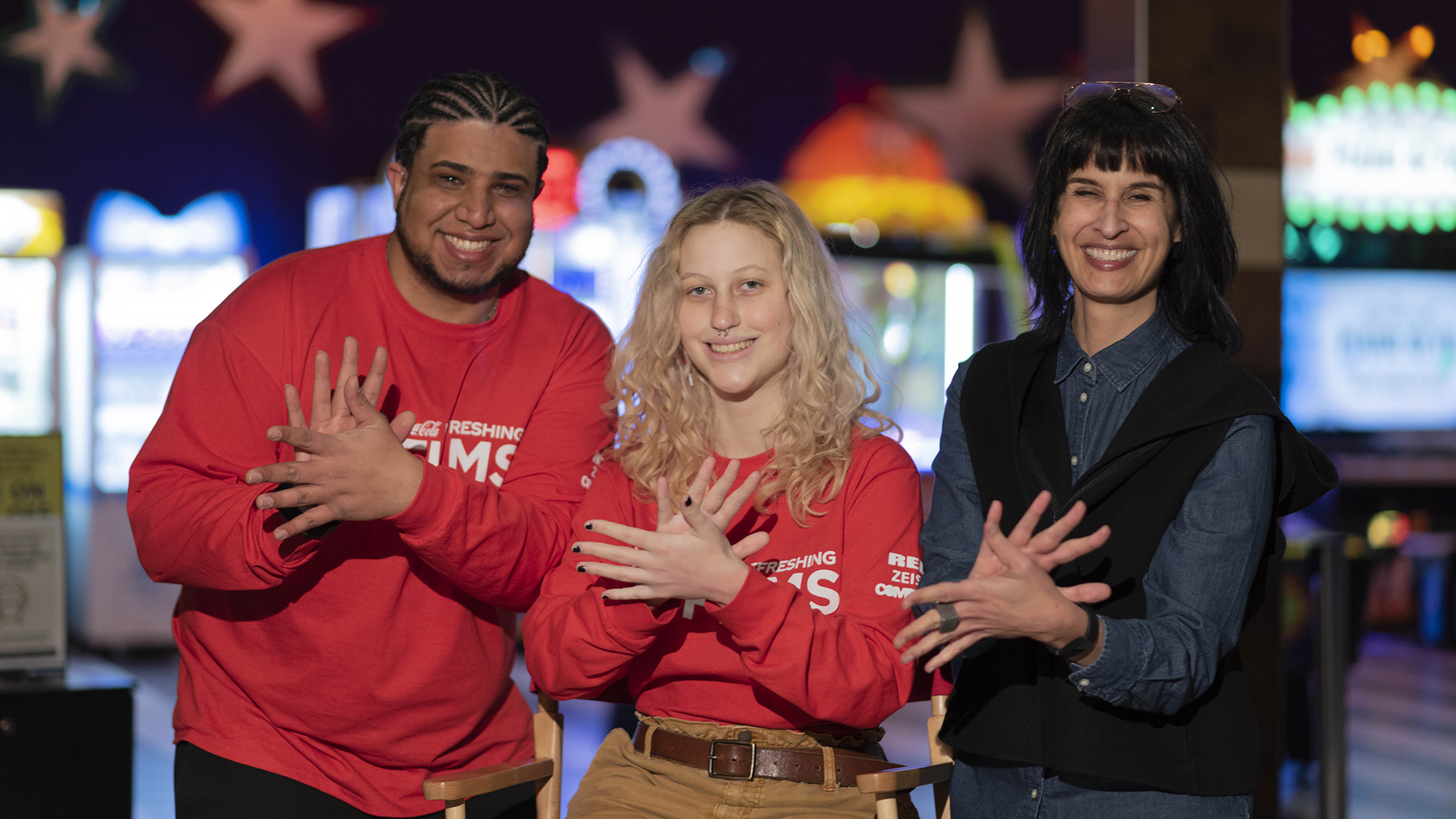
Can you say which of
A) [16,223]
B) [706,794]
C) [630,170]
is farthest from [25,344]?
[706,794]

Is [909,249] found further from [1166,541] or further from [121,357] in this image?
[1166,541]

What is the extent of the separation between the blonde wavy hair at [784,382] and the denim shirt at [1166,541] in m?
0.28

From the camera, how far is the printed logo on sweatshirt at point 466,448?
2.14 metres

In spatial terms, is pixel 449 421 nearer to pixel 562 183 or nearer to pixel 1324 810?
pixel 1324 810

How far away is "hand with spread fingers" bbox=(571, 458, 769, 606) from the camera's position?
1.68m

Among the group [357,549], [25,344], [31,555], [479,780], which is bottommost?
[479,780]

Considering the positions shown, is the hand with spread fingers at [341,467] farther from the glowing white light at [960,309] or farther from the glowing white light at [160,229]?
the glowing white light at [960,309]

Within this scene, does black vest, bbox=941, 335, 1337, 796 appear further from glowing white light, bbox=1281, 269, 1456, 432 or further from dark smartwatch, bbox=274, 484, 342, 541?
glowing white light, bbox=1281, 269, 1456, 432

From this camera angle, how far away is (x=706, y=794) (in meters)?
1.94

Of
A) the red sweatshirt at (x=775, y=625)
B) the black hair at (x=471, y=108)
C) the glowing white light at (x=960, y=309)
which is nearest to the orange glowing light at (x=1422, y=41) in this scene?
the glowing white light at (x=960, y=309)

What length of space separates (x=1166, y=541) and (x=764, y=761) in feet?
2.24

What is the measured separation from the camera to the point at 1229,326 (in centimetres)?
178

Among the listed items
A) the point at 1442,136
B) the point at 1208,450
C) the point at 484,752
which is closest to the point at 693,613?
the point at 484,752

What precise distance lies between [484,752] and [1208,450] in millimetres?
1305
